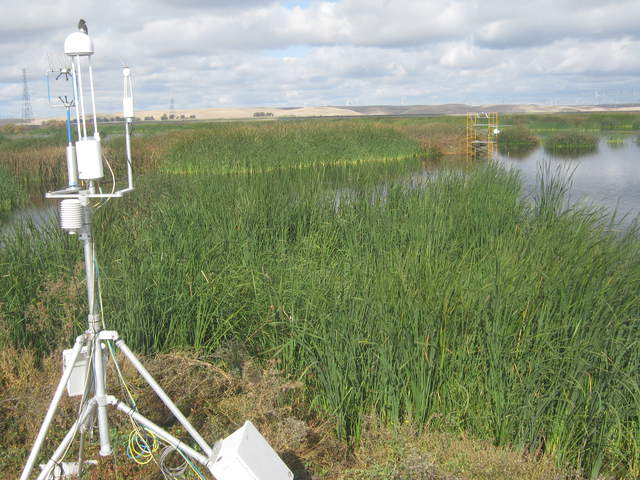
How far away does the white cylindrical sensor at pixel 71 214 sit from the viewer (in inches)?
89.5

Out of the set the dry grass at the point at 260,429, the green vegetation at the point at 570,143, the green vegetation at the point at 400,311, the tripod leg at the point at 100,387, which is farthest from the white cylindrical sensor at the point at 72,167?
the green vegetation at the point at 570,143

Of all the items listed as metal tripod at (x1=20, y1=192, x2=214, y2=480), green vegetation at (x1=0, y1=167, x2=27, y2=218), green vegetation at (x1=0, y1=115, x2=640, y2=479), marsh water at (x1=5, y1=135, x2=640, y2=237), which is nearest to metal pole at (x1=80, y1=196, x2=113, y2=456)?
metal tripod at (x1=20, y1=192, x2=214, y2=480)

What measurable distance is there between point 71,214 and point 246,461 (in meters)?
1.15

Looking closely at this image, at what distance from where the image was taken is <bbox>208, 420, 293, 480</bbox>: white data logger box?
84.8 inches

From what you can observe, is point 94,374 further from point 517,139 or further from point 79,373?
point 517,139

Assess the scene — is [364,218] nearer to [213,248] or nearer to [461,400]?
[213,248]

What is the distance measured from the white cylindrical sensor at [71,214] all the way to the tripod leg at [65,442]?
2.43 ft

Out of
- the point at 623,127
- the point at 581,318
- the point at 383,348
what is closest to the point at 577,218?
the point at 581,318

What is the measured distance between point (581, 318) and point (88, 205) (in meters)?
2.79

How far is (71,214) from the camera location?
90.0 inches

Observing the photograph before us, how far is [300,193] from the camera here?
7.18 meters

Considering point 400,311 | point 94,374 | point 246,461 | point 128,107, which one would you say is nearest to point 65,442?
point 94,374

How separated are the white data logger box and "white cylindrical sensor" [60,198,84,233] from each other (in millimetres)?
1032

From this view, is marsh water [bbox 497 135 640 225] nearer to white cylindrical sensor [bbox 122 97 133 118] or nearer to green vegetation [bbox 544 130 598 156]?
green vegetation [bbox 544 130 598 156]
